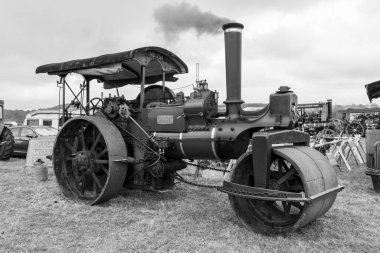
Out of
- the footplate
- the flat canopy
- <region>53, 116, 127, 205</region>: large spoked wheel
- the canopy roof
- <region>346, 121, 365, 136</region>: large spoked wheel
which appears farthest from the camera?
<region>346, 121, 365, 136</region>: large spoked wheel

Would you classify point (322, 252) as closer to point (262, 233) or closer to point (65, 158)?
point (262, 233)

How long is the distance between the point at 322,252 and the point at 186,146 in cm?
212

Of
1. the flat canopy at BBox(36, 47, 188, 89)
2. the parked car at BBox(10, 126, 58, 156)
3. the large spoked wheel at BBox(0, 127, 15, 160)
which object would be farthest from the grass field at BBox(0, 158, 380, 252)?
the parked car at BBox(10, 126, 58, 156)

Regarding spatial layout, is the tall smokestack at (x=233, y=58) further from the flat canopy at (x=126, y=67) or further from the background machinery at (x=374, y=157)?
the background machinery at (x=374, y=157)

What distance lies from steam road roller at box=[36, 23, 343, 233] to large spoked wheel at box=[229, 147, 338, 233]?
0.03 feet

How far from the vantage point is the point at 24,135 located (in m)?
12.6

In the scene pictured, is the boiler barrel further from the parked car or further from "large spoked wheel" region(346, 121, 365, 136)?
"large spoked wheel" region(346, 121, 365, 136)

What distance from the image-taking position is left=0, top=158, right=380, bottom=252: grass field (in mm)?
3719

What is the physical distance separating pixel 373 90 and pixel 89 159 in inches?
238

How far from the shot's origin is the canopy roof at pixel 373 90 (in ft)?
26.8

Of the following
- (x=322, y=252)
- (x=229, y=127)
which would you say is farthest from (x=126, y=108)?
(x=322, y=252)

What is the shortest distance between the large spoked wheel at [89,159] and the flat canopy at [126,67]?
2.38 feet

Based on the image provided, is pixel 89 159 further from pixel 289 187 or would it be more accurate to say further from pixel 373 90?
pixel 373 90

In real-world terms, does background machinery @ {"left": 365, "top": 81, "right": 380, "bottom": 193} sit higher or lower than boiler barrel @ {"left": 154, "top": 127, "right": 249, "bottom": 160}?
lower
